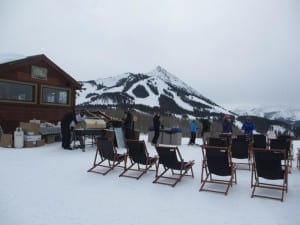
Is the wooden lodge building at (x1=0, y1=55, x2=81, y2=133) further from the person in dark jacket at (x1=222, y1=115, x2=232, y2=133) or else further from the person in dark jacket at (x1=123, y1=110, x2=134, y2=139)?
the person in dark jacket at (x1=222, y1=115, x2=232, y2=133)

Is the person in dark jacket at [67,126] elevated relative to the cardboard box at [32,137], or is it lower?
elevated

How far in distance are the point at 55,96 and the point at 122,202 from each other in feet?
34.5

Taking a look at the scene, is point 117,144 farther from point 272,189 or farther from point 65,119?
point 272,189

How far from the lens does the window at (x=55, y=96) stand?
13812mm

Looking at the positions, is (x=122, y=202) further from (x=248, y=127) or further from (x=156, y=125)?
(x=248, y=127)

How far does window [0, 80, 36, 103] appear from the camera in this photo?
39.5 feet

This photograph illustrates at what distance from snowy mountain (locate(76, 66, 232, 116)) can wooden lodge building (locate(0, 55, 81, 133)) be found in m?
40.3

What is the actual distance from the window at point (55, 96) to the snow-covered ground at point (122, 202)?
7005 mm

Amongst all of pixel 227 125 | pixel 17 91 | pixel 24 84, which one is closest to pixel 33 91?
pixel 24 84

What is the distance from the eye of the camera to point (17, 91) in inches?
496

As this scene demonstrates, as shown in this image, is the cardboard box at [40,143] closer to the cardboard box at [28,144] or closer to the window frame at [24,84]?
the cardboard box at [28,144]

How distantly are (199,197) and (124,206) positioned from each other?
1.39 metres

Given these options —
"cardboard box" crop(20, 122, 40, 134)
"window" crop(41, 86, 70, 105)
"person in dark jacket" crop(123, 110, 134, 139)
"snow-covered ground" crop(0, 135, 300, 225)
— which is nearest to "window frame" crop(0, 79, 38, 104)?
"window" crop(41, 86, 70, 105)

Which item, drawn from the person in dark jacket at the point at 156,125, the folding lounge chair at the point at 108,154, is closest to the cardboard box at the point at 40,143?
the person in dark jacket at the point at 156,125
